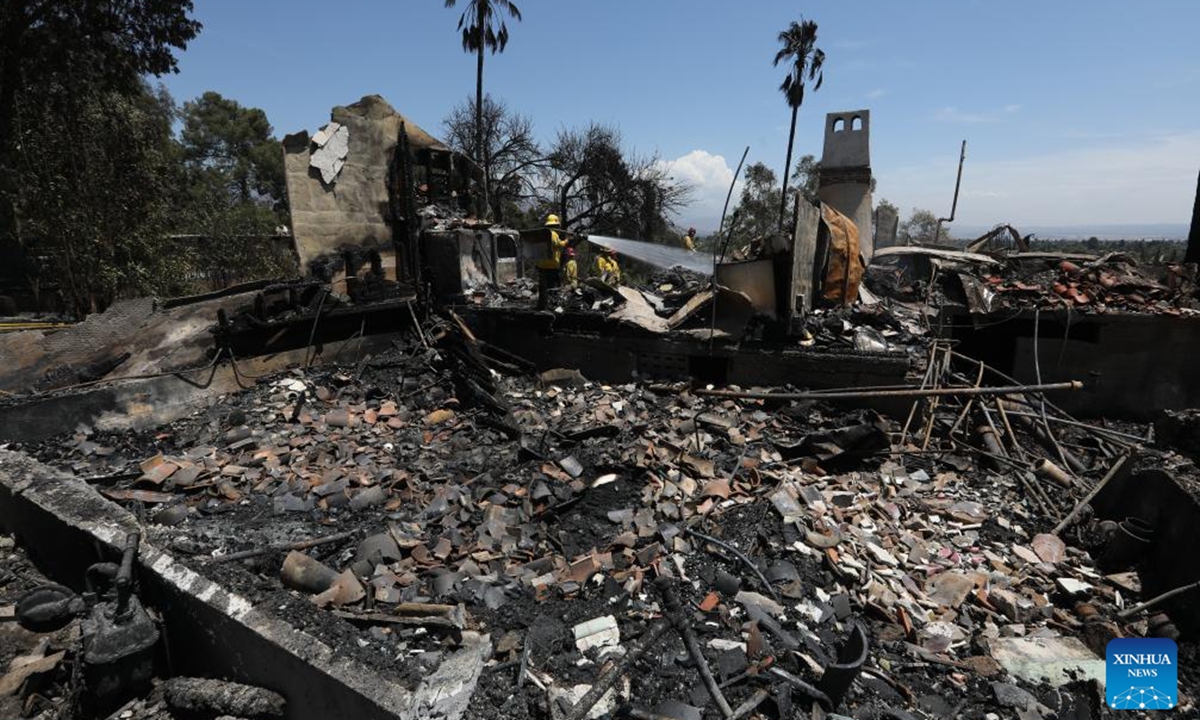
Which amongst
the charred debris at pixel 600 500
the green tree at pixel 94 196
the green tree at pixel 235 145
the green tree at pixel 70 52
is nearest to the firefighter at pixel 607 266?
the charred debris at pixel 600 500

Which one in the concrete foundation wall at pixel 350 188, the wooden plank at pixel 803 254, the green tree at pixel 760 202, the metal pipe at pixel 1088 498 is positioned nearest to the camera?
the metal pipe at pixel 1088 498

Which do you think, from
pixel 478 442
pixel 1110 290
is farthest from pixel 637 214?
pixel 478 442

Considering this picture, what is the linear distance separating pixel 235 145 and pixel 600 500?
42.3m

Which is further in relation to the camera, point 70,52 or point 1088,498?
point 70,52

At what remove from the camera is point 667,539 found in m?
4.02

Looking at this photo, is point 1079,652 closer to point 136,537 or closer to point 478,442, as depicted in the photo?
point 478,442

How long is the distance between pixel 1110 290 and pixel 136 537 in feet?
35.6

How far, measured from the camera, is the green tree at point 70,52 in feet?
35.4

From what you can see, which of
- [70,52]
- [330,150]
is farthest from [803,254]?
[70,52]

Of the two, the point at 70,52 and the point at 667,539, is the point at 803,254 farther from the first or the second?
the point at 70,52

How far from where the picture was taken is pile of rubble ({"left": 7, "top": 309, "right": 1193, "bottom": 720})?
2.93m

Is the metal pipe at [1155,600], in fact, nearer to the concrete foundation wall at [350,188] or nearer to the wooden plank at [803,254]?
the wooden plank at [803,254]

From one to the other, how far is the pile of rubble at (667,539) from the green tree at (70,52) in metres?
8.99

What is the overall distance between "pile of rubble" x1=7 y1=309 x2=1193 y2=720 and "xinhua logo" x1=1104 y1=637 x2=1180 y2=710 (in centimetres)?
8
